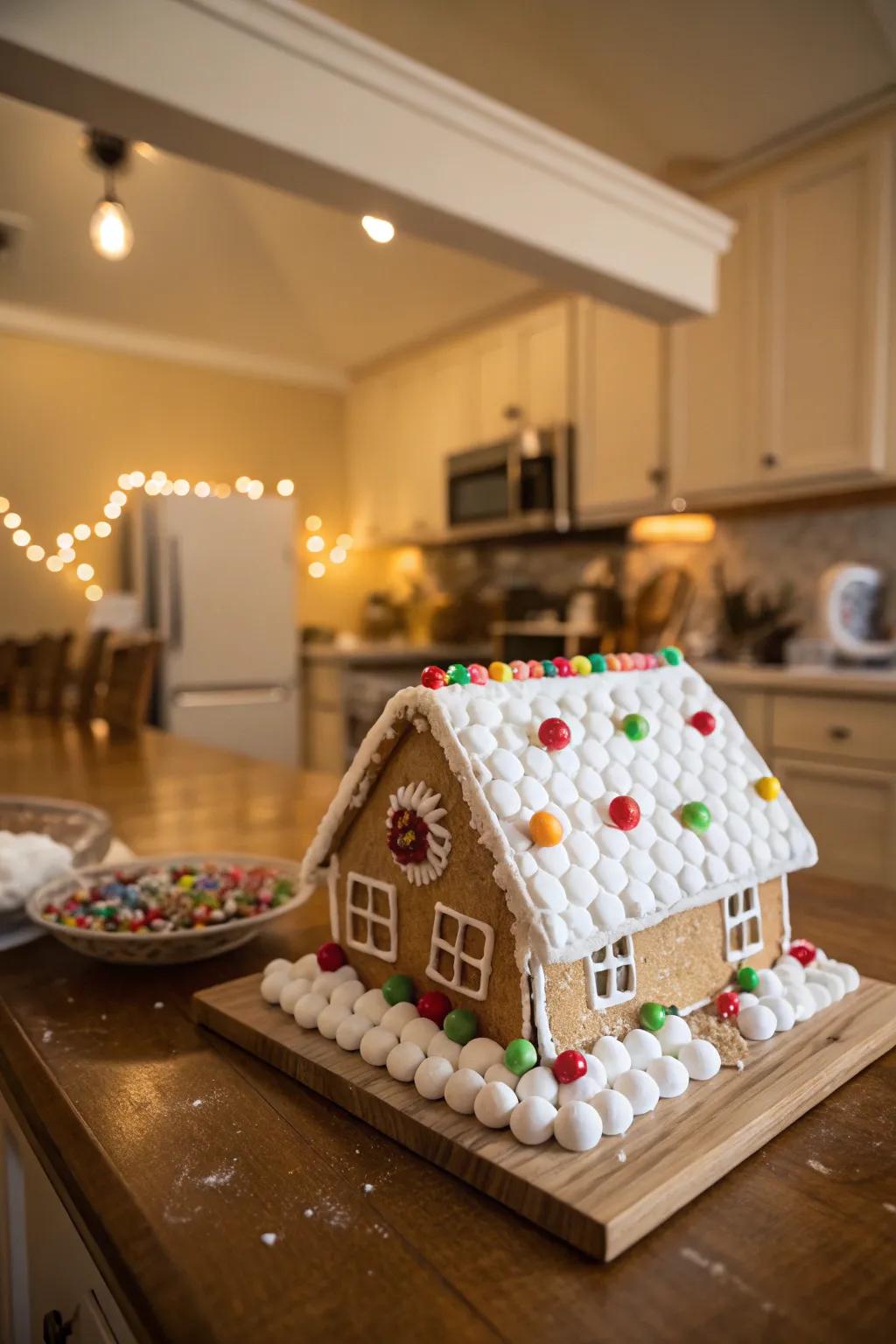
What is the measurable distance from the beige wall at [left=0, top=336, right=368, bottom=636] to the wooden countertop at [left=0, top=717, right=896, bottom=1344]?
404cm

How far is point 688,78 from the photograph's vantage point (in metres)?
2.83

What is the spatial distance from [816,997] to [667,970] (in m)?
0.12

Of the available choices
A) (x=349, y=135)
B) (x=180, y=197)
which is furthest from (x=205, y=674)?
(x=349, y=135)

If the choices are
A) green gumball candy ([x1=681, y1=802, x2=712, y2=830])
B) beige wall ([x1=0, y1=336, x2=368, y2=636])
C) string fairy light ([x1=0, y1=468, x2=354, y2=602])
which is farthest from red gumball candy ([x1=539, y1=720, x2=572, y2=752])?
beige wall ([x1=0, y1=336, x2=368, y2=636])

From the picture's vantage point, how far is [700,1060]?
543 mm

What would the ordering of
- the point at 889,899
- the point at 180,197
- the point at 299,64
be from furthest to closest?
1. the point at 180,197
2. the point at 299,64
3. the point at 889,899

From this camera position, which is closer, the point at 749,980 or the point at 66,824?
the point at 749,980

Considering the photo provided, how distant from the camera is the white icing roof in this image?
0.53 meters

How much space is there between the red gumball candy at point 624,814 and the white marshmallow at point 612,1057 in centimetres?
13

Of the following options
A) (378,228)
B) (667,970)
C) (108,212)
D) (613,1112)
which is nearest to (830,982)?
(667,970)

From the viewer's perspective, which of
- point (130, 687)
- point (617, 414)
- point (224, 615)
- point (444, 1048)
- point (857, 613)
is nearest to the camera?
point (444, 1048)

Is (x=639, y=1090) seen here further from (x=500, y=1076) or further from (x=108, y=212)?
(x=108, y=212)

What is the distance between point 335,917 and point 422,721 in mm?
200

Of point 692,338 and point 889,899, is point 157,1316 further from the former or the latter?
point 692,338
